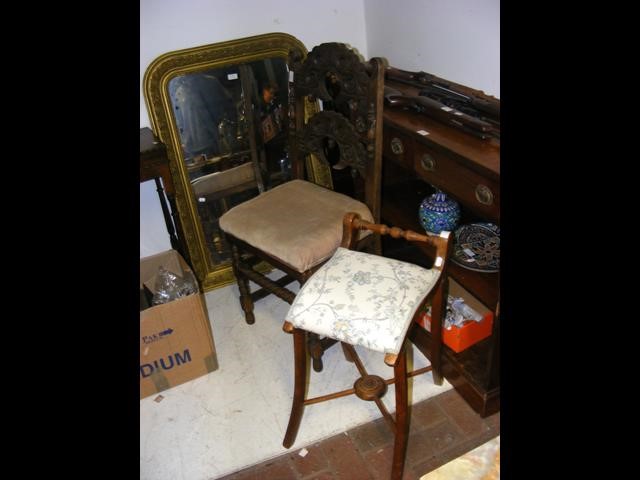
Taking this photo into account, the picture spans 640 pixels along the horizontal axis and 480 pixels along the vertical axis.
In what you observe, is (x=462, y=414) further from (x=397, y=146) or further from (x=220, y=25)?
(x=220, y=25)

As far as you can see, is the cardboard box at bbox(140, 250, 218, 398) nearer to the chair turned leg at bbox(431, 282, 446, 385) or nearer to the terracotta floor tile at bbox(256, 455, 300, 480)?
the terracotta floor tile at bbox(256, 455, 300, 480)

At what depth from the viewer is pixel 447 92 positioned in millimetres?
1827

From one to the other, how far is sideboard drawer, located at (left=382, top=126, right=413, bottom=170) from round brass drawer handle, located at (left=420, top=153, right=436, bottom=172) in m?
0.08

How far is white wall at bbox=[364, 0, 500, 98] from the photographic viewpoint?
5.71 feet

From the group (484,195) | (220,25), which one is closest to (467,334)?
(484,195)

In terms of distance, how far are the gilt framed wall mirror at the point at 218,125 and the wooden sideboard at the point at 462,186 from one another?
0.65m

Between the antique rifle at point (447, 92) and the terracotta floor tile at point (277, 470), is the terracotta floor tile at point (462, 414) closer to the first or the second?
the terracotta floor tile at point (277, 470)

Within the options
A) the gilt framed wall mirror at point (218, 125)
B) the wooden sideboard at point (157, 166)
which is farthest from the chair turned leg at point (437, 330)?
the wooden sideboard at point (157, 166)

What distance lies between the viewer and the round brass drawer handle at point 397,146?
186cm
